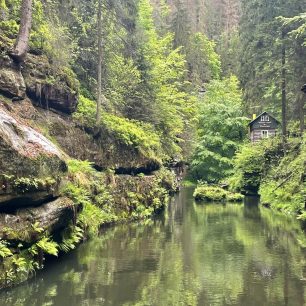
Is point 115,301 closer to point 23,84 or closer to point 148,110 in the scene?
point 23,84

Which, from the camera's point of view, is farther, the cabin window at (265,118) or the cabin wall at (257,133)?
the cabin window at (265,118)

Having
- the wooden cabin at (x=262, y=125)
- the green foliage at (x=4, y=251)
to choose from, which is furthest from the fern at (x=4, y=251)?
the wooden cabin at (x=262, y=125)

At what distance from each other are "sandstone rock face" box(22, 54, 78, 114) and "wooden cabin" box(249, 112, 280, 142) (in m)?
33.6

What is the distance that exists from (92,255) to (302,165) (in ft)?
46.9

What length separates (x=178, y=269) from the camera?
43.7 ft

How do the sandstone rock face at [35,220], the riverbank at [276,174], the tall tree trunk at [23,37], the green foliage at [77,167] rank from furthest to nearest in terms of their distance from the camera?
the riverbank at [276,174]
the tall tree trunk at [23,37]
the green foliage at [77,167]
the sandstone rock face at [35,220]

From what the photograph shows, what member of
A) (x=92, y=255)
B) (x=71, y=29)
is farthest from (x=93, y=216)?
(x=71, y=29)

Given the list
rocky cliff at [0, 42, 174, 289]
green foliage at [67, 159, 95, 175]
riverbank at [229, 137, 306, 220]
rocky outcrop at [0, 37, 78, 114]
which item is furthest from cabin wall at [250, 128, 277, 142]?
green foliage at [67, 159, 95, 175]

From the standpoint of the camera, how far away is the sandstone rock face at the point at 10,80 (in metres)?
18.2

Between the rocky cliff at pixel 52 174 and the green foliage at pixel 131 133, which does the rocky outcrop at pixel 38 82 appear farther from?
the green foliage at pixel 131 133

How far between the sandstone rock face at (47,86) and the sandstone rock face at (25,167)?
688 centimetres

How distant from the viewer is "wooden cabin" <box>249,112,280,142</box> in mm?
52188

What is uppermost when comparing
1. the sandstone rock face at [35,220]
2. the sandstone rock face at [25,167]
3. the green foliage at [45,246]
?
the sandstone rock face at [25,167]

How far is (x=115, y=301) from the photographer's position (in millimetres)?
10391
